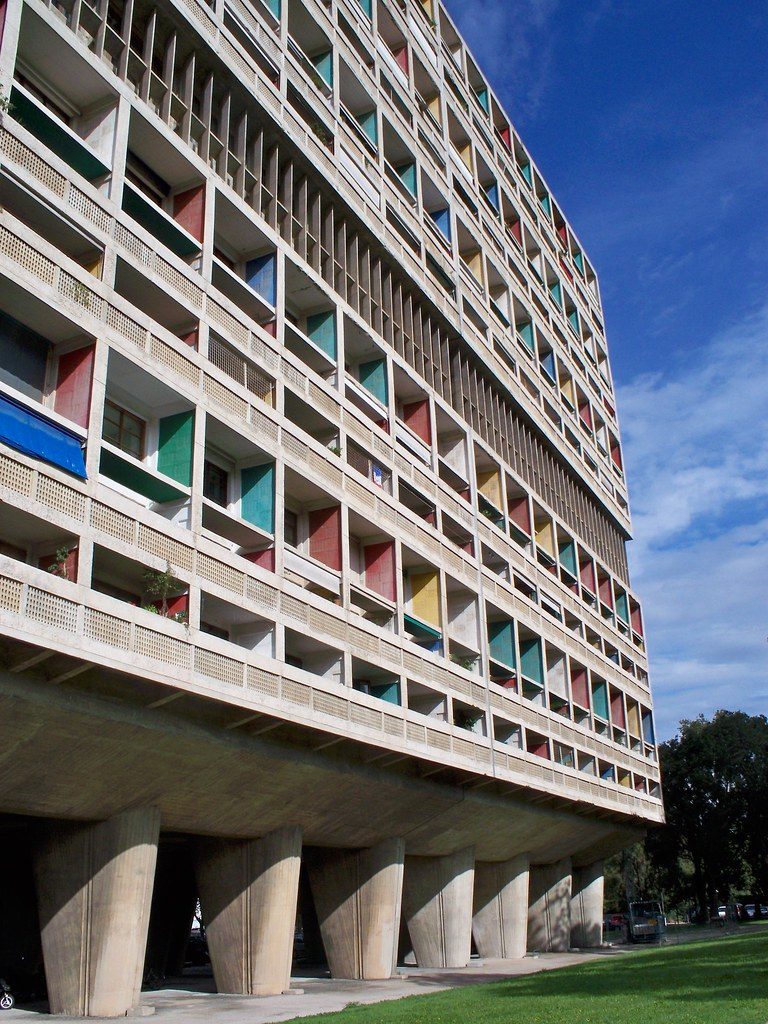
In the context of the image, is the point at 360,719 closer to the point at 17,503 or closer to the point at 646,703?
the point at 17,503

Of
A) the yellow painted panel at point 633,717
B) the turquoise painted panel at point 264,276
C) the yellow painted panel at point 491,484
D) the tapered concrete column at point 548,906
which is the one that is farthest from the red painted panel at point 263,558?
the yellow painted panel at point 633,717

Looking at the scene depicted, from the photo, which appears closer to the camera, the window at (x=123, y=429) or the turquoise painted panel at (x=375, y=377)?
the window at (x=123, y=429)

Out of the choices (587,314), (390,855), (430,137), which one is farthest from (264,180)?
(587,314)

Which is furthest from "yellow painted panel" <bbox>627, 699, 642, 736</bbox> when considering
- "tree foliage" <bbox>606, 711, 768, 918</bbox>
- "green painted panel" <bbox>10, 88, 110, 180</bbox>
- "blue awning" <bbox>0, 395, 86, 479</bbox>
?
"green painted panel" <bbox>10, 88, 110, 180</bbox>

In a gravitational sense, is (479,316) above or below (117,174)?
above

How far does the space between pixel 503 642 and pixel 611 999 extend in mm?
20704

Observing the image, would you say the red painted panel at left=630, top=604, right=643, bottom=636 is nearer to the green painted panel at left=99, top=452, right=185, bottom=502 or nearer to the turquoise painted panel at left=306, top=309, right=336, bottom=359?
the turquoise painted panel at left=306, top=309, right=336, bottom=359

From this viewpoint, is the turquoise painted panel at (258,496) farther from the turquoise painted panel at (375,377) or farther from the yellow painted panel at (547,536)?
the yellow painted panel at (547,536)

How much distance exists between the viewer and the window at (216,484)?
2523cm

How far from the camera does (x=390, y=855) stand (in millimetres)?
31750

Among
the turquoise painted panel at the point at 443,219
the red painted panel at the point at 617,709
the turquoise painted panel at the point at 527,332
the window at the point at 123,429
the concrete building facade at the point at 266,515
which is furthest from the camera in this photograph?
the red painted panel at the point at 617,709

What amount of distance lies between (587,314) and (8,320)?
158ft

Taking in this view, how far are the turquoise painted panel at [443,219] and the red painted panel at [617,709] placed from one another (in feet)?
83.1

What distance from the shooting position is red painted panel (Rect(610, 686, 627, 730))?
52.4 metres
